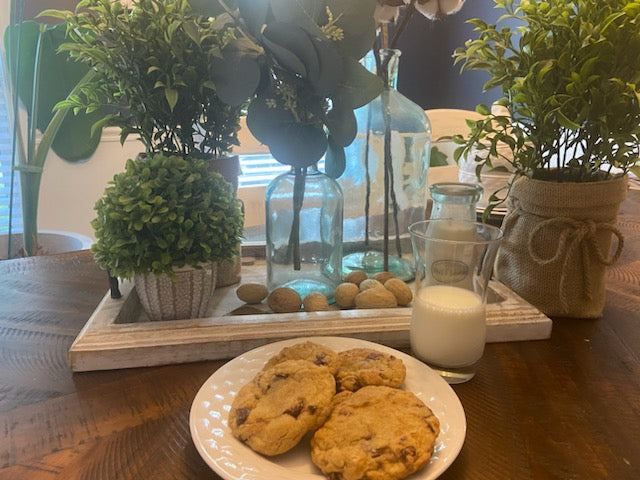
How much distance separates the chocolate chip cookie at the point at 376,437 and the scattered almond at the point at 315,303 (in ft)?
0.78

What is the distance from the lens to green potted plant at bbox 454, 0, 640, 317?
24.6 inches

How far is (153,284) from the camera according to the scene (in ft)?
2.15

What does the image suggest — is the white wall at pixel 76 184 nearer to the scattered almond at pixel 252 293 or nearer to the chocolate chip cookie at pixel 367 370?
Answer: the scattered almond at pixel 252 293

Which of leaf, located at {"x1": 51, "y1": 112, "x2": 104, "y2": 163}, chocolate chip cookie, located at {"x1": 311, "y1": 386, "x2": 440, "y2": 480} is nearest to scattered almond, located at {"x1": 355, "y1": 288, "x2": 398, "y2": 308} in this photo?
chocolate chip cookie, located at {"x1": 311, "y1": 386, "x2": 440, "y2": 480}

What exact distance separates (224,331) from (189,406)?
12cm

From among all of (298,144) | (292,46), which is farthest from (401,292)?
(292,46)

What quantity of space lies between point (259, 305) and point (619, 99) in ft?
1.80

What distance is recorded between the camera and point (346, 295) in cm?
74

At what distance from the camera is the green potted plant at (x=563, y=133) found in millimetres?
625

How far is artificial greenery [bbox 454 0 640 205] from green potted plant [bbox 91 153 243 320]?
0.37 meters

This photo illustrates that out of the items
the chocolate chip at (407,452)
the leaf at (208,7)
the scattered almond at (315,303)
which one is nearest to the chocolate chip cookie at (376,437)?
the chocolate chip at (407,452)

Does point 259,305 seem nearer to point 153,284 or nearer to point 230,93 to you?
point 153,284

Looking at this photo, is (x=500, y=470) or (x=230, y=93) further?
(x=230, y=93)

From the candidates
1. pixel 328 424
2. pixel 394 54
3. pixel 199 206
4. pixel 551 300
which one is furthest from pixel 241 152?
pixel 328 424
